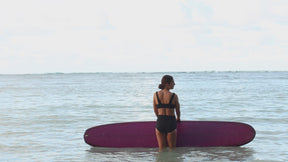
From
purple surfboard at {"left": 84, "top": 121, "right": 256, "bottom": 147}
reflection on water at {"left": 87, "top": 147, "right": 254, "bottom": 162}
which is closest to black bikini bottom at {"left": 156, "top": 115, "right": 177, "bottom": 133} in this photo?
reflection on water at {"left": 87, "top": 147, "right": 254, "bottom": 162}

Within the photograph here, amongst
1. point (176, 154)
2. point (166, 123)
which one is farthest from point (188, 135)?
point (166, 123)

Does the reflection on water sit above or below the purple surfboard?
below

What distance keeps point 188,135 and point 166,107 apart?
162 centimetres

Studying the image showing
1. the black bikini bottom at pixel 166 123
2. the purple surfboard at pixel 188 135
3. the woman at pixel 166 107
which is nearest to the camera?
the woman at pixel 166 107

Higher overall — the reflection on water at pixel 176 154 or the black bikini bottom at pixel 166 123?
the black bikini bottom at pixel 166 123

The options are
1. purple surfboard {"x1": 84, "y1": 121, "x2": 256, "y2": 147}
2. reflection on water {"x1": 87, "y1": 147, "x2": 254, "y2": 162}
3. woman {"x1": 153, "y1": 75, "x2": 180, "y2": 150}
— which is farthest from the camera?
purple surfboard {"x1": 84, "y1": 121, "x2": 256, "y2": 147}

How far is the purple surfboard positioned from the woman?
37.7 inches

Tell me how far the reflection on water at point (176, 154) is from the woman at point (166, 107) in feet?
1.68

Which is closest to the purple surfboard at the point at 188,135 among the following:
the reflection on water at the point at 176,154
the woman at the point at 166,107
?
the reflection on water at the point at 176,154

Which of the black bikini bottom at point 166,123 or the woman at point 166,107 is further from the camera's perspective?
the black bikini bottom at point 166,123

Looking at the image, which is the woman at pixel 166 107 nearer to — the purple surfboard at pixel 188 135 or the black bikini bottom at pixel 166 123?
the black bikini bottom at pixel 166 123

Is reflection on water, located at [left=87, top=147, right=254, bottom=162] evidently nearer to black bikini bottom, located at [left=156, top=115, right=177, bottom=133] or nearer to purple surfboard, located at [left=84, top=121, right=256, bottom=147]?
purple surfboard, located at [left=84, top=121, right=256, bottom=147]

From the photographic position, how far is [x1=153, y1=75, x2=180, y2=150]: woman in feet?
25.2

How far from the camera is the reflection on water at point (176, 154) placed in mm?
8354
